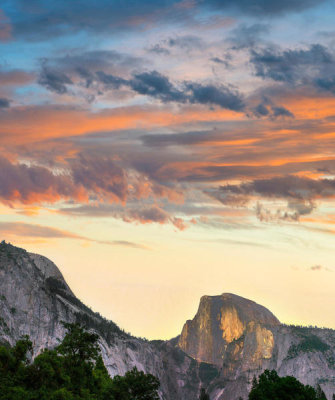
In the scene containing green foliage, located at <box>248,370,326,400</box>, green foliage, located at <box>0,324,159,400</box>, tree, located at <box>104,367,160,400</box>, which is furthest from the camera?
tree, located at <box>104,367,160,400</box>

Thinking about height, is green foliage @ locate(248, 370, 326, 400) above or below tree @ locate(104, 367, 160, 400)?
Result: above

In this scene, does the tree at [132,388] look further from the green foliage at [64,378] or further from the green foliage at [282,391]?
the green foliage at [282,391]

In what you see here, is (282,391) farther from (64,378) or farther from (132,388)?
(64,378)

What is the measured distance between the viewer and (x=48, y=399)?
9112cm

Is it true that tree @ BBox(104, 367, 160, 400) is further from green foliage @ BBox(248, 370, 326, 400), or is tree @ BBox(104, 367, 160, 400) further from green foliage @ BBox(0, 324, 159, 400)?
green foliage @ BBox(248, 370, 326, 400)

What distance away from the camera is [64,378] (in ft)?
333

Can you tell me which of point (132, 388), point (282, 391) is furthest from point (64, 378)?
point (282, 391)

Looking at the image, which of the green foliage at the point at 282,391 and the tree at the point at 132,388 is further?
→ the tree at the point at 132,388

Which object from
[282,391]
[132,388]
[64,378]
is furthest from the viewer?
[132,388]

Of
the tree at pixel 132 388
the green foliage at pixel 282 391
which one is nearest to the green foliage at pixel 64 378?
the tree at pixel 132 388

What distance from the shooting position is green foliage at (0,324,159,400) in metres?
93.0

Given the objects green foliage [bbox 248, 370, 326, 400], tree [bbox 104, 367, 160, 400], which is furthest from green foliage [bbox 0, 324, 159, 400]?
green foliage [bbox 248, 370, 326, 400]

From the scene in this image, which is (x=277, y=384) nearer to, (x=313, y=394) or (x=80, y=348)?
(x=313, y=394)

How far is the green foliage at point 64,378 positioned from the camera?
93.0 meters
